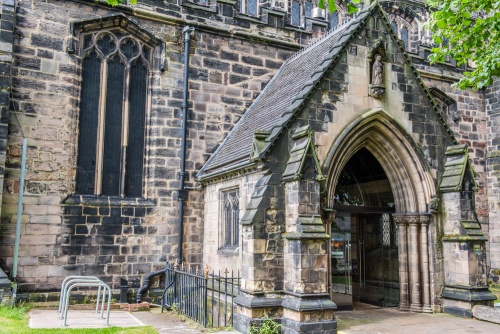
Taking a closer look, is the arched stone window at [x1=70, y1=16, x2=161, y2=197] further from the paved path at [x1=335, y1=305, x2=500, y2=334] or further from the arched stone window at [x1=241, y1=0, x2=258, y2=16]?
the paved path at [x1=335, y1=305, x2=500, y2=334]

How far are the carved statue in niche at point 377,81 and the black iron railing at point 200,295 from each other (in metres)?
5.08

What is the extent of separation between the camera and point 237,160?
37.9ft

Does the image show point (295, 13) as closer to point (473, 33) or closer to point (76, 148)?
point (473, 33)

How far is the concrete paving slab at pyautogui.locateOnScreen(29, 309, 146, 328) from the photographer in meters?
9.59

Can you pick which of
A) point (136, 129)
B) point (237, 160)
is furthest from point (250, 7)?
point (237, 160)

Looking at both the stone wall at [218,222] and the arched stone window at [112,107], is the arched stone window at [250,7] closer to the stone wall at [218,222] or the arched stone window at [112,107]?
the arched stone window at [112,107]

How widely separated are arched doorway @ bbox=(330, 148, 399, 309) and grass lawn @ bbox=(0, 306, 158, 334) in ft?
17.4

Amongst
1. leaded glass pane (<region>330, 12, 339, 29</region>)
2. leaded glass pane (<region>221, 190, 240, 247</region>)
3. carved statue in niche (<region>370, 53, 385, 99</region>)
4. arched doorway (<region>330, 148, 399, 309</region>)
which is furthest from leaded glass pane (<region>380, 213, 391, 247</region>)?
leaded glass pane (<region>330, 12, 339, 29</region>)

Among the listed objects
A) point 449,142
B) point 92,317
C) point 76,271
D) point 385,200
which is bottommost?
point 92,317

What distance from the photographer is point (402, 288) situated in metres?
11.5

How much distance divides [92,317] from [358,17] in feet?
29.2

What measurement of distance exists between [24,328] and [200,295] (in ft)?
11.5

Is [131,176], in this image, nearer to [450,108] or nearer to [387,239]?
[387,239]

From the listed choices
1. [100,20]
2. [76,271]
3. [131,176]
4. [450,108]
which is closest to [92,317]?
[76,271]
